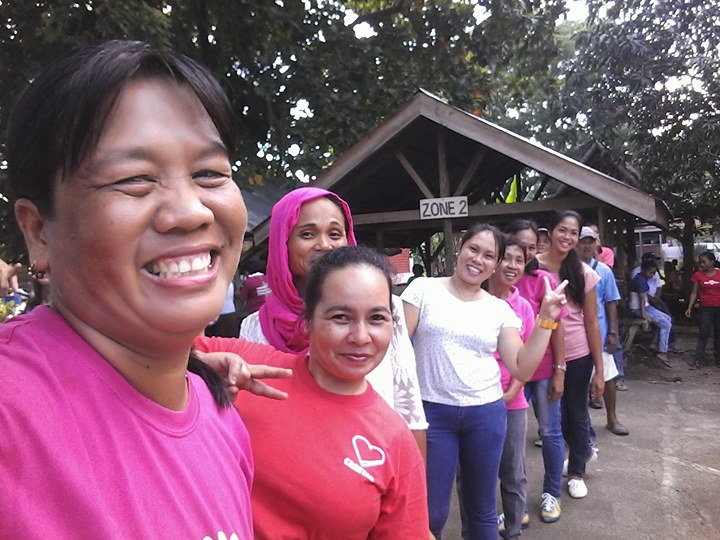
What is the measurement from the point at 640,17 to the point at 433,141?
608 cm

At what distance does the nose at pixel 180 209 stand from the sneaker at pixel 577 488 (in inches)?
153

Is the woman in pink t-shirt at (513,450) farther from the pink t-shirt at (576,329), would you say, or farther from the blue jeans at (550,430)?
the pink t-shirt at (576,329)

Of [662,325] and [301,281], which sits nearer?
[301,281]

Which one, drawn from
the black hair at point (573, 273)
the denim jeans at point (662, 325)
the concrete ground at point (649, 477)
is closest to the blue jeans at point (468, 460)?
the concrete ground at point (649, 477)

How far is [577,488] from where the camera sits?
3857mm

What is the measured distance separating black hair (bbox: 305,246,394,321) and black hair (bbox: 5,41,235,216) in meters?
0.83

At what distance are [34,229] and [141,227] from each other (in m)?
0.17

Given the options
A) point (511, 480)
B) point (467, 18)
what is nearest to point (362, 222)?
point (467, 18)

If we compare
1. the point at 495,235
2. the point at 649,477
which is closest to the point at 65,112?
the point at 495,235

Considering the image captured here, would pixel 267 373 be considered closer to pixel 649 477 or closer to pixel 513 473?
pixel 513 473

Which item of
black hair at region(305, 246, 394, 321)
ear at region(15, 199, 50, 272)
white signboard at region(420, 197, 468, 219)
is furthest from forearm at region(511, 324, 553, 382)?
white signboard at region(420, 197, 468, 219)

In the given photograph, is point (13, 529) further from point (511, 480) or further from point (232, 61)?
point (232, 61)

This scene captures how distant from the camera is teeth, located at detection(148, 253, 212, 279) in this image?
0.76 metres

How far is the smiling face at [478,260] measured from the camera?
2631mm
